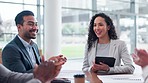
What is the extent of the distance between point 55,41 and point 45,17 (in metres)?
0.61

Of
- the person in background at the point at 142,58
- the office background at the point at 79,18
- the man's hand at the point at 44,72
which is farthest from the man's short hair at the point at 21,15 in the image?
the office background at the point at 79,18

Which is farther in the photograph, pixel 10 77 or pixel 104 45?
pixel 104 45

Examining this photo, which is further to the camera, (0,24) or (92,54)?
(92,54)

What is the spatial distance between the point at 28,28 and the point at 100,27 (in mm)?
849

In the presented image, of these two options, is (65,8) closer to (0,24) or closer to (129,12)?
(129,12)

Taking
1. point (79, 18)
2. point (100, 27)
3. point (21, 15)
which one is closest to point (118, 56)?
point (100, 27)

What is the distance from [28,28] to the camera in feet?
7.82

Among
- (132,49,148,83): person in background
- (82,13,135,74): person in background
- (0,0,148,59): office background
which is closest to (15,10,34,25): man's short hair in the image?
(82,13,135,74): person in background

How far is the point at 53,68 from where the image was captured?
1299 mm

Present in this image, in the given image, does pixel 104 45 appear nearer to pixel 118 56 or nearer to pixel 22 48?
pixel 118 56

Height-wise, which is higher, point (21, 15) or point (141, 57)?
point (21, 15)

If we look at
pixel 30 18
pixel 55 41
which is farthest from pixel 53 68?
pixel 55 41

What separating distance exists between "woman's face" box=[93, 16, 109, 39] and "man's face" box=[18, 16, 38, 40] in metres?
0.74

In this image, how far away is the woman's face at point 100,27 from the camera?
2602 millimetres
